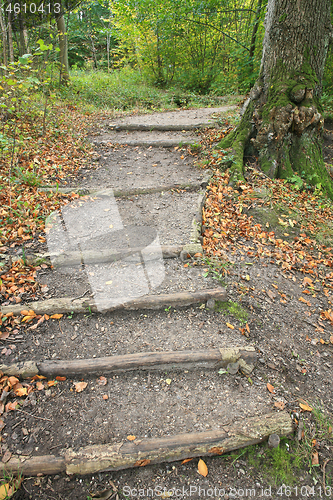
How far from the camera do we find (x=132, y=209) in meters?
4.59

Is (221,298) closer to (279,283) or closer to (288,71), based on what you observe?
(279,283)

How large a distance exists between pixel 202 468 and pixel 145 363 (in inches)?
34.4

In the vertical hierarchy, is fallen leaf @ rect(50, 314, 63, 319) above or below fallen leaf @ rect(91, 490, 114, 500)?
above

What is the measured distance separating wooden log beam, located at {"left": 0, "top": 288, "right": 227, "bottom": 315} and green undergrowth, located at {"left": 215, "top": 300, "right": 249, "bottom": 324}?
7cm

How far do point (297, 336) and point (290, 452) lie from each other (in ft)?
3.92

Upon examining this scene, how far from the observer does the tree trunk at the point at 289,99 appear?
15.4 ft

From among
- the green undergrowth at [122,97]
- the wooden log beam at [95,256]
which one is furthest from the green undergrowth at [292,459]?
the green undergrowth at [122,97]

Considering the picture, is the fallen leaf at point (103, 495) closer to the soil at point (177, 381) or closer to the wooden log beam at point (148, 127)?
the soil at point (177, 381)

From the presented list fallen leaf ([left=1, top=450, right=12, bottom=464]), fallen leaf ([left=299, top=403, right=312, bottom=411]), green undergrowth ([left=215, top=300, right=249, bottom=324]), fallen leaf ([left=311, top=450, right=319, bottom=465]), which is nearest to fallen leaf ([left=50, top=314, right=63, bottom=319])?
fallen leaf ([left=1, top=450, right=12, bottom=464])

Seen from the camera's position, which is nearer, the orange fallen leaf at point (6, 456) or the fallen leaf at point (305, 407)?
the orange fallen leaf at point (6, 456)

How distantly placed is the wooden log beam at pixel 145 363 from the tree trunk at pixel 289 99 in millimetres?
3466

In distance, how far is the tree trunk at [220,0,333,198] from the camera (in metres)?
4.70

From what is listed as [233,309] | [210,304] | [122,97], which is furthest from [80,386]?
[122,97]

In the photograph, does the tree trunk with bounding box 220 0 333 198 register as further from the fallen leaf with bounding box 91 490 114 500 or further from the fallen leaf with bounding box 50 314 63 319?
the fallen leaf with bounding box 91 490 114 500
